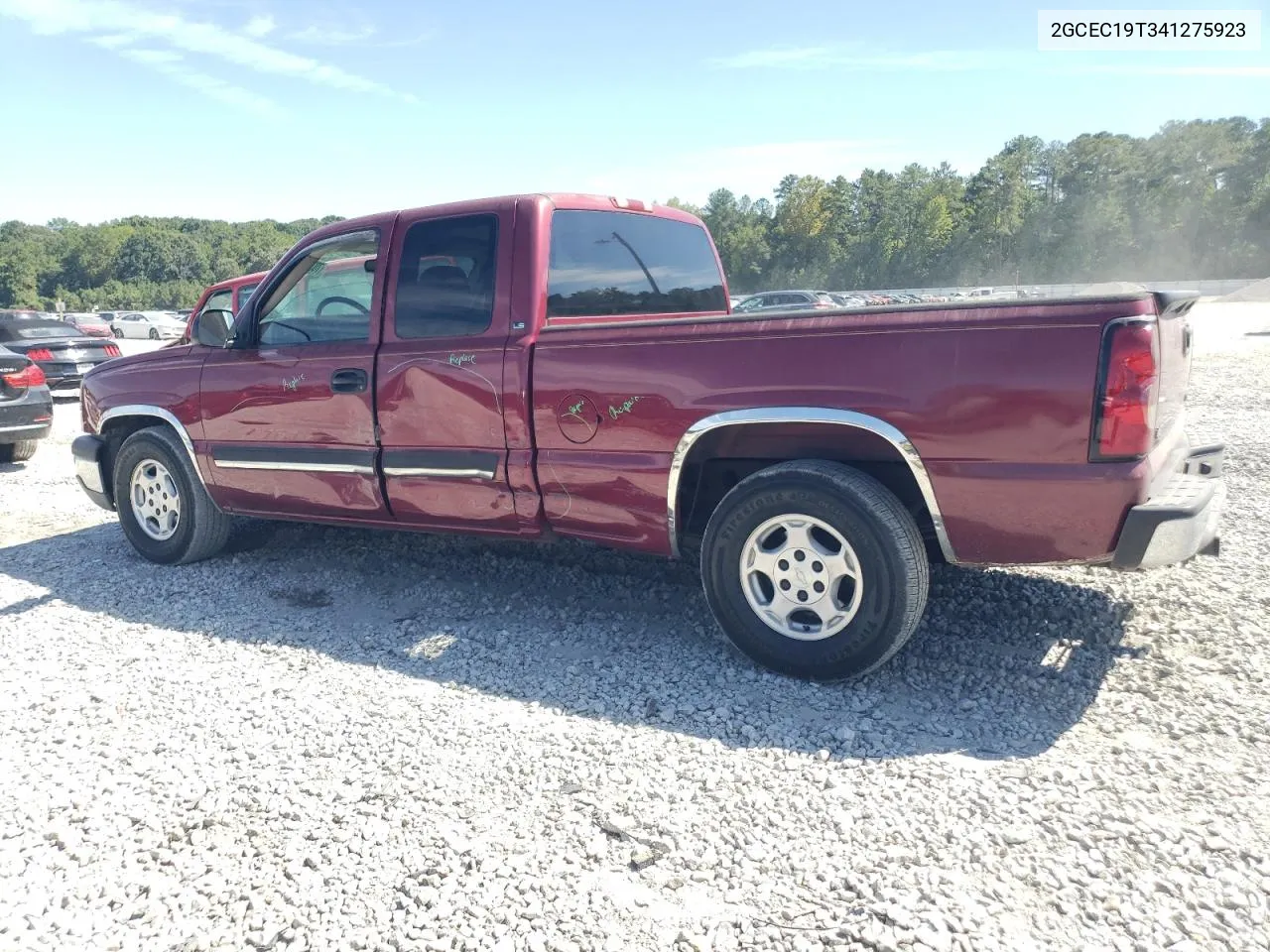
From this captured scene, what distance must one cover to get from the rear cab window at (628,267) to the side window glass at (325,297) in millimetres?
998

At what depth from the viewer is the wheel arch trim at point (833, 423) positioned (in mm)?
3252

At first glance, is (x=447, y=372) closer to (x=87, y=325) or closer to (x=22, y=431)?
(x=22, y=431)

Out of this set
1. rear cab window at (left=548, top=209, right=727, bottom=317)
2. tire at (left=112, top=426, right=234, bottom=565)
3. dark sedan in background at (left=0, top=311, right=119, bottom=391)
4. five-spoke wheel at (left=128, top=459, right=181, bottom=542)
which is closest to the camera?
rear cab window at (left=548, top=209, right=727, bottom=317)

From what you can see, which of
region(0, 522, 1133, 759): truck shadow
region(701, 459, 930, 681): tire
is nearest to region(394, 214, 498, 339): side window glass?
region(0, 522, 1133, 759): truck shadow

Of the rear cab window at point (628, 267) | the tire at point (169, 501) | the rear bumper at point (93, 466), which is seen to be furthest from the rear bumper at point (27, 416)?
the rear cab window at point (628, 267)

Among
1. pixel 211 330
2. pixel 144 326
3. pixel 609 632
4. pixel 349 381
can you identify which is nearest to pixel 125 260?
pixel 144 326

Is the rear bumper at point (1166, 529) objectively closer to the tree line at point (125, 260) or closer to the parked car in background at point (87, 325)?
the parked car in background at point (87, 325)

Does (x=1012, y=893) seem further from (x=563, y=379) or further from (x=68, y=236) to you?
(x=68, y=236)

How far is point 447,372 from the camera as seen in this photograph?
162 inches

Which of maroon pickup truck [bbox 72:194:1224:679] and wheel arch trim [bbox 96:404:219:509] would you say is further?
wheel arch trim [bbox 96:404:219:509]

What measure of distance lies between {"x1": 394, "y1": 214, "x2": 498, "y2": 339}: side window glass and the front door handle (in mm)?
289

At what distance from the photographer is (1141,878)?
7.57 ft

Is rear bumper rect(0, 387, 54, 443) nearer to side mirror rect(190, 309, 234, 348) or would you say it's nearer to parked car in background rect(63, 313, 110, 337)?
side mirror rect(190, 309, 234, 348)

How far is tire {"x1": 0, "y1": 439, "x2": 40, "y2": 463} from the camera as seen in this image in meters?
9.26
